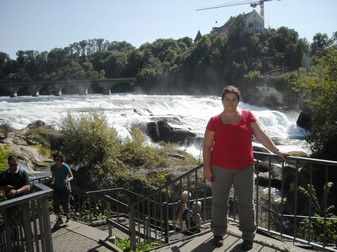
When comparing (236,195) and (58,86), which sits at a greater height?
(58,86)

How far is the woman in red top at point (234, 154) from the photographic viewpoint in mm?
3836

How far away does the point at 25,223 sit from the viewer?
3350 millimetres

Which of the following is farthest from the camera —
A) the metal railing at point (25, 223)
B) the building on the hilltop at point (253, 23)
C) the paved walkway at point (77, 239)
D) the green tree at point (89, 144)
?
the building on the hilltop at point (253, 23)

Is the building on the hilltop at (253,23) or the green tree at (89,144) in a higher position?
the building on the hilltop at (253,23)

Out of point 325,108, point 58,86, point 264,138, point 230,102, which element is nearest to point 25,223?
point 230,102

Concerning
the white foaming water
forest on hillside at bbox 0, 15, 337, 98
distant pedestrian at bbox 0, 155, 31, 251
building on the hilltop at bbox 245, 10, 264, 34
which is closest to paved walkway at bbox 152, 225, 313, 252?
distant pedestrian at bbox 0, 155, 31, 251

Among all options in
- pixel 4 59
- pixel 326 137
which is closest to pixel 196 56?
pixel 4 59

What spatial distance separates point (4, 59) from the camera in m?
85.2

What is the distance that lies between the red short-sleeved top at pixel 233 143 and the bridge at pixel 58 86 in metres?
62.0

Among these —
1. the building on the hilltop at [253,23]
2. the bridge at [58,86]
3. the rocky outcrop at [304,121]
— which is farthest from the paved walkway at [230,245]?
the building on the hilltop at [253,23]

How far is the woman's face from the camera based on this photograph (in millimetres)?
3859

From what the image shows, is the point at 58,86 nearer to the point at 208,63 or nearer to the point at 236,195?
the point at 208,63

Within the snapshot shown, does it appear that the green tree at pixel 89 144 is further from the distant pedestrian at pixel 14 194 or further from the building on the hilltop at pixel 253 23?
the building on the hilltop at pixel 253 23

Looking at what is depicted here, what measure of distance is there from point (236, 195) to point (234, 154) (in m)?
0.58
